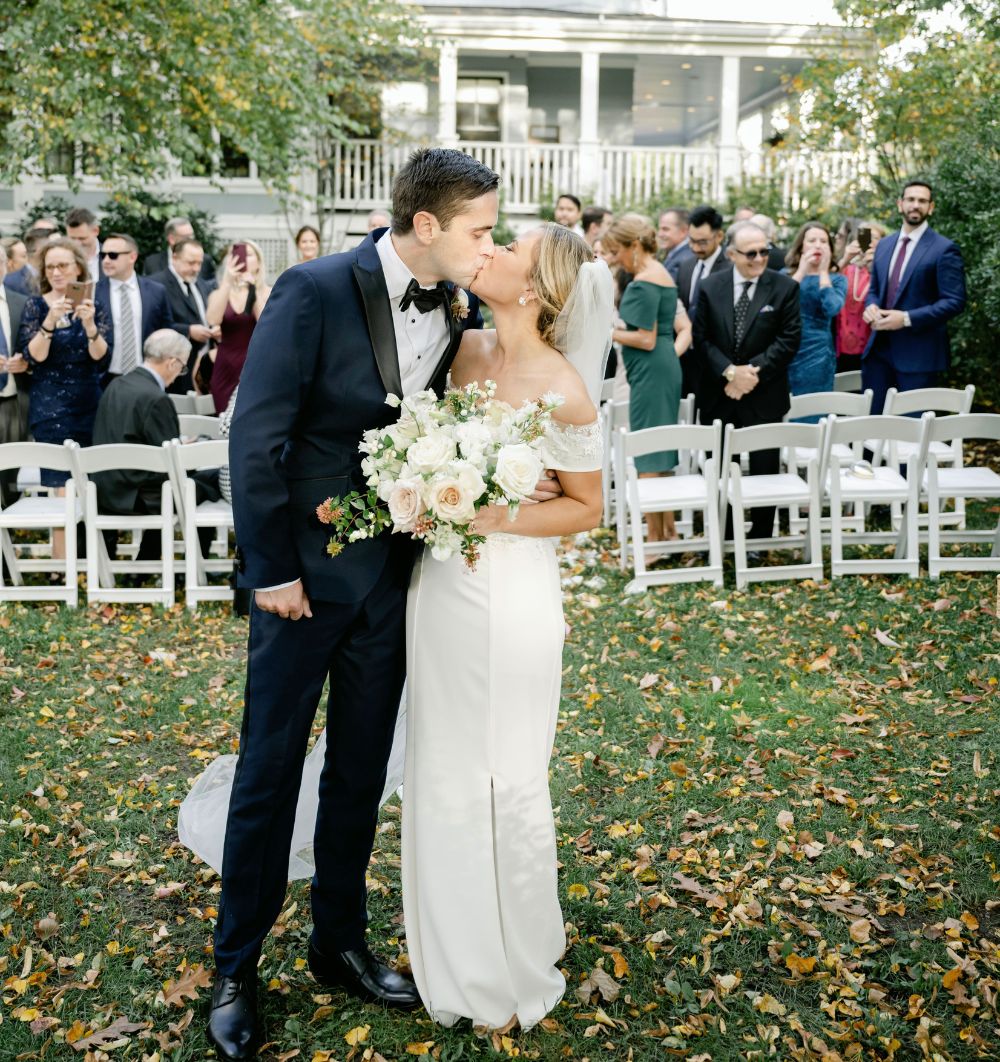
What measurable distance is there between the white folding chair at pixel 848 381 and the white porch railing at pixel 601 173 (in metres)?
10.7

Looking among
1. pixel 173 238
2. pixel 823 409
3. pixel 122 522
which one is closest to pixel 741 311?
pixel 823 409

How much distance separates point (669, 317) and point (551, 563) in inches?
228

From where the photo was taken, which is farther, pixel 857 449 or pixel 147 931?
pixel 857 449

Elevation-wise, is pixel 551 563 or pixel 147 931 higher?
pixel 551 563

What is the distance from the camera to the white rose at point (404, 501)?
310cm

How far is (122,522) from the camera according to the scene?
8.10 m

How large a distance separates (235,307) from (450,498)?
7.11 metres

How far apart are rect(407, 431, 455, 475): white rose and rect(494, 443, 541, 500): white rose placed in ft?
0.48

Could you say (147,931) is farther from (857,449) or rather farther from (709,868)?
(857,449)

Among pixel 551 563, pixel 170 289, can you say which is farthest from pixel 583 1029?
pixel 170 289

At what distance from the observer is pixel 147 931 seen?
4.24 meters

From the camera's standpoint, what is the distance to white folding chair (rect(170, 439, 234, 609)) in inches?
308

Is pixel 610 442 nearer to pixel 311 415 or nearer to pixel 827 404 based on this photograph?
pixel 827 404

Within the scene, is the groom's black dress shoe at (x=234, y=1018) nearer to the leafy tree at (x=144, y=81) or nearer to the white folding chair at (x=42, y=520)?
the white folding chair at (x=42, y=520)
